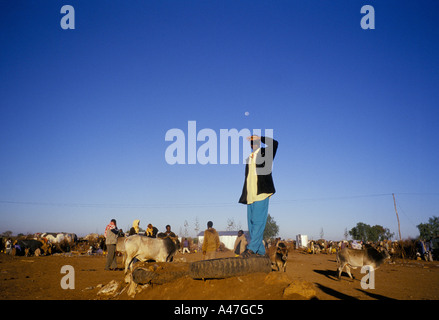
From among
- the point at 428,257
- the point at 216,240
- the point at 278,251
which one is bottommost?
the point at 428,257

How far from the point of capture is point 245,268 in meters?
4.21

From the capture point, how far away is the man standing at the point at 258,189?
5207 millimetres

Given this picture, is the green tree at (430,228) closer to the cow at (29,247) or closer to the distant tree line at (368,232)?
the distant tree line at (368,232)

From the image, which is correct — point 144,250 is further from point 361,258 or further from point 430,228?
point 430,228

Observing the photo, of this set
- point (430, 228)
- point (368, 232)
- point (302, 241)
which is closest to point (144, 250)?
point (302, 241)

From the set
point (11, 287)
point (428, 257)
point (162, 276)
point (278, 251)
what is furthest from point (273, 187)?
point (428, 257)

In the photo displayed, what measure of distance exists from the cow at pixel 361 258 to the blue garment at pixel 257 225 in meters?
8.08

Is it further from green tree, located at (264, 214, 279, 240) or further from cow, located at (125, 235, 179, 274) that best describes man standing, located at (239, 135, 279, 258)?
green tree, located at (264, 214, 279, 240)

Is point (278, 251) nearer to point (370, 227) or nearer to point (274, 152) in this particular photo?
point (274, 152)

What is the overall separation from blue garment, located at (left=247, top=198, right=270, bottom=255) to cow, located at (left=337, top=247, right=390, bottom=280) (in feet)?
26.5

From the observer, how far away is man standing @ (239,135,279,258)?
17.1 feet

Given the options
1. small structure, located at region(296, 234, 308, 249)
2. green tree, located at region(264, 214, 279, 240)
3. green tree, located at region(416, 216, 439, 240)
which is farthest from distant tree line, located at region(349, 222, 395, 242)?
small structure, located at region(296, 234, 308, 249)

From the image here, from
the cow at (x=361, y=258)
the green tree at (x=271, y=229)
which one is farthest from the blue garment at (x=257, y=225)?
the green tree at (x=271, y=229)
